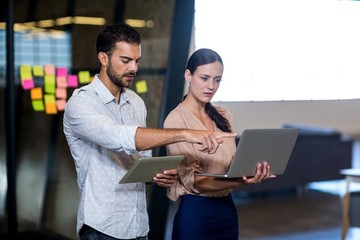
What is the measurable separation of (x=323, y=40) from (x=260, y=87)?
0.86m

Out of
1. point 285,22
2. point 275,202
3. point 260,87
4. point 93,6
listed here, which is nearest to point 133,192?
point 93,6

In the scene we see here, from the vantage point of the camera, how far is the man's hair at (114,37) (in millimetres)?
2023

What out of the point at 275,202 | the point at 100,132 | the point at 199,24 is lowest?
the point at 275,202

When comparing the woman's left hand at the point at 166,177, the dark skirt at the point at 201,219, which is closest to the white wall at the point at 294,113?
the dark skirt at the point at 201,219

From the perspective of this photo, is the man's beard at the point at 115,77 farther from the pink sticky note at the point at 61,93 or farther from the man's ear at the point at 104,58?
the pink sticky note at the point at 61,93

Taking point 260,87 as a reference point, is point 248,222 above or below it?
below

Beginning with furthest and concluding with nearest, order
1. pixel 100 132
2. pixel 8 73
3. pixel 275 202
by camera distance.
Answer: pixel 275 202
pixel 8 73
pixel 100 132

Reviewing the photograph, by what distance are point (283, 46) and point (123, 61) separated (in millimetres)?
3391

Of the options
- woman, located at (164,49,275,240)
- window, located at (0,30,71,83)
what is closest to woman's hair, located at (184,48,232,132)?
woman, located at (164,49,275,240)

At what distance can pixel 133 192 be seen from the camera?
6.87 feet

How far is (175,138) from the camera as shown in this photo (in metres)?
1.84

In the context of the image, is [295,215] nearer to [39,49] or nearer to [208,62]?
[39,49]

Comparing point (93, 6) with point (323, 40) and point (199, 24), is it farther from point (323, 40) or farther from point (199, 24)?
point (323, 40)

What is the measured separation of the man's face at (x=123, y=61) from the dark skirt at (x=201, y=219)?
1.92 ft
